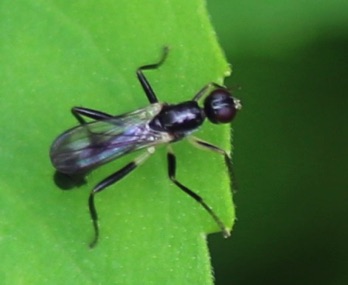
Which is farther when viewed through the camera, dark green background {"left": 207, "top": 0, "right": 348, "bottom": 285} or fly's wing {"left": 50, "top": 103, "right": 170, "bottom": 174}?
dark green background {"left": 207, "top": 0, "right": 348, "bottom": 285}

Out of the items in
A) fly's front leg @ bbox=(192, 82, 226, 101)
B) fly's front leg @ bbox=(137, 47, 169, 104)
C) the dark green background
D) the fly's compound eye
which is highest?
fly's front leg @ bbox=(137, 47, 169, 104)

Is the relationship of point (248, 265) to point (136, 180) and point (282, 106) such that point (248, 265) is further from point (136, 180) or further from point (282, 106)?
point (136, 180)

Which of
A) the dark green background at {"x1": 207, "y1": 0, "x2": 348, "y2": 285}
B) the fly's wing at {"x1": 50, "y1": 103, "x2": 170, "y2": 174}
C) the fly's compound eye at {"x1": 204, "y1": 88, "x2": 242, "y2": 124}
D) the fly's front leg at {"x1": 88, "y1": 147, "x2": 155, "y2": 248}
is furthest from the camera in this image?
the dark green background at {"x1": 207, "y1": 0, "x2": 348, "y2": 285}

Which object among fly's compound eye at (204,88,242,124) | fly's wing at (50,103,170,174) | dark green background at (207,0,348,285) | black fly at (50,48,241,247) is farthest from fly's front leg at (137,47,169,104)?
dark green background at (207,0,348,285)

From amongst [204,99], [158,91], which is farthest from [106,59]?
[204,99]

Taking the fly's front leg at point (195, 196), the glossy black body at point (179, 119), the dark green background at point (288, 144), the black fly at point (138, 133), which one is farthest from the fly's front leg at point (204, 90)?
the dark green background at point (288, 144)

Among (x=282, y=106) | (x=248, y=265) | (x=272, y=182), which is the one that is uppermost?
(x=282, y=106)

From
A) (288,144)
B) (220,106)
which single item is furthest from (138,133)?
(288,144)

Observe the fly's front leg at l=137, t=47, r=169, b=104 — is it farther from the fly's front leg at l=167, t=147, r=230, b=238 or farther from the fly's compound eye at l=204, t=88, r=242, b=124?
the fly's compound eye at l=204, t=88, r=242, b=124
